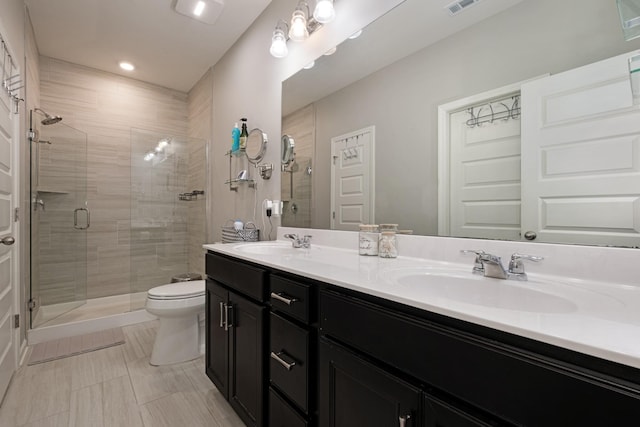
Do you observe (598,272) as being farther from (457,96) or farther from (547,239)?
(457,96)

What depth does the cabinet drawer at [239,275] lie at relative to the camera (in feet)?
3.89

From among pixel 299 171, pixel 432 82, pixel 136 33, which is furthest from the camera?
pixel 136 33

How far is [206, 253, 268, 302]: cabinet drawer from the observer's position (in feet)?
3.89

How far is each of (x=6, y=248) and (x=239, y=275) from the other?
1.45 metres

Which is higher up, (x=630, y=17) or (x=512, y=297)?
(x=630, y=17)

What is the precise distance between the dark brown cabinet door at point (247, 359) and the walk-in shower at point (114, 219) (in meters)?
1.98

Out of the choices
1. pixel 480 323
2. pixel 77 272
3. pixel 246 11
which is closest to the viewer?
pixel 480 323

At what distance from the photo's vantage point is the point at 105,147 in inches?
129

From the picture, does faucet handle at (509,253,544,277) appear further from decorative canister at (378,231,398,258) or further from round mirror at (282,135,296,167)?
round mirror at (282,135,296,167)

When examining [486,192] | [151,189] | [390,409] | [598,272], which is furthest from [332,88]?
[151,189]

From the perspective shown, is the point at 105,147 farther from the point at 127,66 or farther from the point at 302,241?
the point at 302,241

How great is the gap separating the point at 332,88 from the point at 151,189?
252 cm

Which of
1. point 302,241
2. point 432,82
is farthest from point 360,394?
point 432,82

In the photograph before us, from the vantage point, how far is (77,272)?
3016mm
